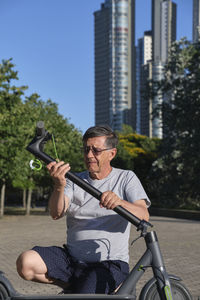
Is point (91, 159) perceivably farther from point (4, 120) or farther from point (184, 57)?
point (184, 57)

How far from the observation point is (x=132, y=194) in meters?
2.84

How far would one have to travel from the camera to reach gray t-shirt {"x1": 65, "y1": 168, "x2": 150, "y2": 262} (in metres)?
2.81

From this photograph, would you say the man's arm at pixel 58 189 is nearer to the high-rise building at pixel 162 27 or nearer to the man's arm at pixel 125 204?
the man's arm at pixel 125 204

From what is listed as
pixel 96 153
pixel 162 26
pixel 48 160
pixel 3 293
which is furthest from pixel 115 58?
pixel 3 293

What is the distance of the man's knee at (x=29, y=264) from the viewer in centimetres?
266

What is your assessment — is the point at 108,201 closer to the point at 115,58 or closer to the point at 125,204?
the point at 125,204

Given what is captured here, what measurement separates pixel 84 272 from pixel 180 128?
68.9 ft

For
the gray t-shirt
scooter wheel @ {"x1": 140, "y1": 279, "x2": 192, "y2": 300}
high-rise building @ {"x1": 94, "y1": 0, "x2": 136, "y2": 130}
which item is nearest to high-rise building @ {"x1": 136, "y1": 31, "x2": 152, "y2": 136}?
high-rise building @ {"x1": 94, "y1": 0, "x2": 136, "y2": 130}

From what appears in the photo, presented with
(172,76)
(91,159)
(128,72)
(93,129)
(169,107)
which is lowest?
(91,159)

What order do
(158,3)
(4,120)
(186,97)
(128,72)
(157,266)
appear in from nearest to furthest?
1. (157,266)
2. (4,120)
3. (186,97)
4. (128,72)
5. (158,3)

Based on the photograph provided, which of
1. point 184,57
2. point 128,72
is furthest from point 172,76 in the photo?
point 128,72

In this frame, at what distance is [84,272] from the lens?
2777mm

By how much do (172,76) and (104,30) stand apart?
16263cm

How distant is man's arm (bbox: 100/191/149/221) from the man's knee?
54cm
